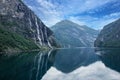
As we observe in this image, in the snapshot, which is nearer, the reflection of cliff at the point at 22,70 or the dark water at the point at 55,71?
the reflection of cliff at the point at 22,70

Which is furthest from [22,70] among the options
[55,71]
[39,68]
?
[39,68]

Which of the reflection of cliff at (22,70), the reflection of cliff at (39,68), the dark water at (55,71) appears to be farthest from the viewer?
the reflection of cliff at (39,68)

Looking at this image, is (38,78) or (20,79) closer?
(20,79)

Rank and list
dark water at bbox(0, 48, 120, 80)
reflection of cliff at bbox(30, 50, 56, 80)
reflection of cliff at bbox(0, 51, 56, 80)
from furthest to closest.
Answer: reflection of cliff at bbox(30, 50, 56, 80) → dark water at bbox(0, 48, 120, 80) → reflection of cliff at bbox(0, 51, 56, 80)

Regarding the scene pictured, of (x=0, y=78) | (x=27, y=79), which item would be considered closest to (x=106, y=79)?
(x=27, y=79)

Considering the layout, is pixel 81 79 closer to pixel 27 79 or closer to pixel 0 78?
pixel 27 79

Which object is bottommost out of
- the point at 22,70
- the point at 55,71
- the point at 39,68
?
the point at 55,71

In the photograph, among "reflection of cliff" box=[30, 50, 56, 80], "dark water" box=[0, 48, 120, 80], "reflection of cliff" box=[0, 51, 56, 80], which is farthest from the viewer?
"reflection of cliff" box=[30, 50, 56, 80]

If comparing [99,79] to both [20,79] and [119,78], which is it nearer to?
[119,78]

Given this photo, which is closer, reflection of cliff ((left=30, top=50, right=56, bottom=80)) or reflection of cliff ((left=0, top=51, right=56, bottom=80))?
reflection of cliff ((left=0, top=51, right=56, bottom=80))

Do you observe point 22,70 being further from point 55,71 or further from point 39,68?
point 39,68

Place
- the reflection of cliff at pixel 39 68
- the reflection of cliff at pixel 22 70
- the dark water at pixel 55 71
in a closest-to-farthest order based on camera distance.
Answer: the reflection of cliff at pixel 22 70
the dark water at pixel 55 71
the reflection of cliff at pixel 39 68
